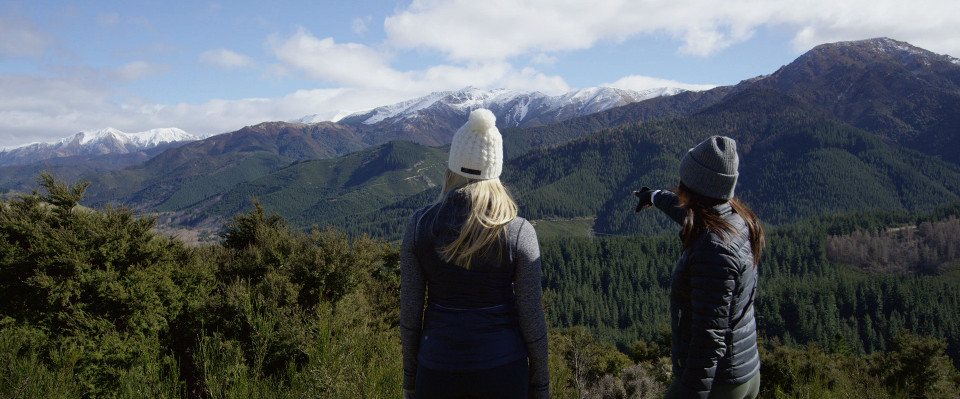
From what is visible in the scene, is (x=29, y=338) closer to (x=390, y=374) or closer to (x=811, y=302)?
(x=390, y=374)

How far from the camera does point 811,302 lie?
93.5 m

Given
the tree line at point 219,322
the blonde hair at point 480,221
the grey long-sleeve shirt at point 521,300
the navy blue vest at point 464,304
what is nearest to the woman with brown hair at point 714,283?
the grey long-sleeve shirt at point 521,300

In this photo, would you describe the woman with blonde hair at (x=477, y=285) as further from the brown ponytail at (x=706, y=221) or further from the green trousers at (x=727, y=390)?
the brown ponytail at (x=706, y=221)

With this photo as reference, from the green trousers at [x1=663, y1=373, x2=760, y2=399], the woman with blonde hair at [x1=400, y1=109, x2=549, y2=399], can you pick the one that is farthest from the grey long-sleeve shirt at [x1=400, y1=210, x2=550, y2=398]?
the green trousers at [x1=663, y1=373, x2=760, y2=399]

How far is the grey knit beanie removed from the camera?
2688 mm

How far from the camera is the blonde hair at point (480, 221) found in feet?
7.06

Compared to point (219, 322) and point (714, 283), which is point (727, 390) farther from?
point (219, 322)

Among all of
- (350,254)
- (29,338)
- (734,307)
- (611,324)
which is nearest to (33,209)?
(29,338)

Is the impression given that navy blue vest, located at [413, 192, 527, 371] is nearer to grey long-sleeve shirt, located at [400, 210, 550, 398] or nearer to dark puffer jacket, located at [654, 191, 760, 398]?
grey long-sleeve shirt, located at [400, 210, 550, 398]

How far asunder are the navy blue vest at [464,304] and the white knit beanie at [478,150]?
0.20 meters

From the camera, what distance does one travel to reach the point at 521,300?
7.69ft

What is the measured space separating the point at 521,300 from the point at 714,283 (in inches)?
42.3

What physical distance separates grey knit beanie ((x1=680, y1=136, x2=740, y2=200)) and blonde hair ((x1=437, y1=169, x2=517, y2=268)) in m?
1.18

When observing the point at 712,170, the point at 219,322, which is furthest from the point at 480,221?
the point at 219,322
